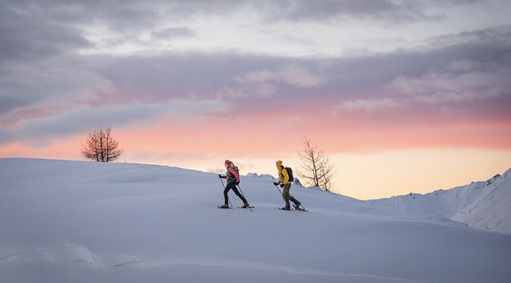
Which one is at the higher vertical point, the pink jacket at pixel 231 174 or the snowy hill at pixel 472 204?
the pink jacket at pixel 231 174

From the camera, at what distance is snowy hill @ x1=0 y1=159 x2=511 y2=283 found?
8422 millimetres

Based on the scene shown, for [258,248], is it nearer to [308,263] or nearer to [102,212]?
[308,263]

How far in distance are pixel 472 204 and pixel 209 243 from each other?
6417cm

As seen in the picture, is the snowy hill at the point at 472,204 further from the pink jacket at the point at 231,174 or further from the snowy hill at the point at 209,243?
the pink jacket at the point at 231,174

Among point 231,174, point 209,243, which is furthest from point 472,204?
point 209,243

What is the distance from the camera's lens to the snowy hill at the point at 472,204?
161 ft

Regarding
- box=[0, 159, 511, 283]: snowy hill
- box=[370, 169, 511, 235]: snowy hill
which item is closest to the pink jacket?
box=[0, 159, 511, 283]: snowy hill

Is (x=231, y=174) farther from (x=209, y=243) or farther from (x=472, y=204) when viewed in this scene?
(x=472, y=204)

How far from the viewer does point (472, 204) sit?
62.8 m

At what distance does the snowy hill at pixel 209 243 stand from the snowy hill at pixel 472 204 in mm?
33551

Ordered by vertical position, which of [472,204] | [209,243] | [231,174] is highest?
[231,174]

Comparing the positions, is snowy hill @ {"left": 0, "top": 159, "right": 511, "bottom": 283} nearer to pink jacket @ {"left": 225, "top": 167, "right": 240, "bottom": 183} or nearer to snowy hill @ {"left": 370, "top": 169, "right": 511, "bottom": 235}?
pink jacket @ {"left": 225, "top": 167, "right": 240, "bottom": 183}

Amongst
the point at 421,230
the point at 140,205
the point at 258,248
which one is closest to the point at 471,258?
the point at 421,230

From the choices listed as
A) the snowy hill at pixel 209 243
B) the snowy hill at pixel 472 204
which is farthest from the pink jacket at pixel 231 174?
the snowy hill at pixel 472 204
